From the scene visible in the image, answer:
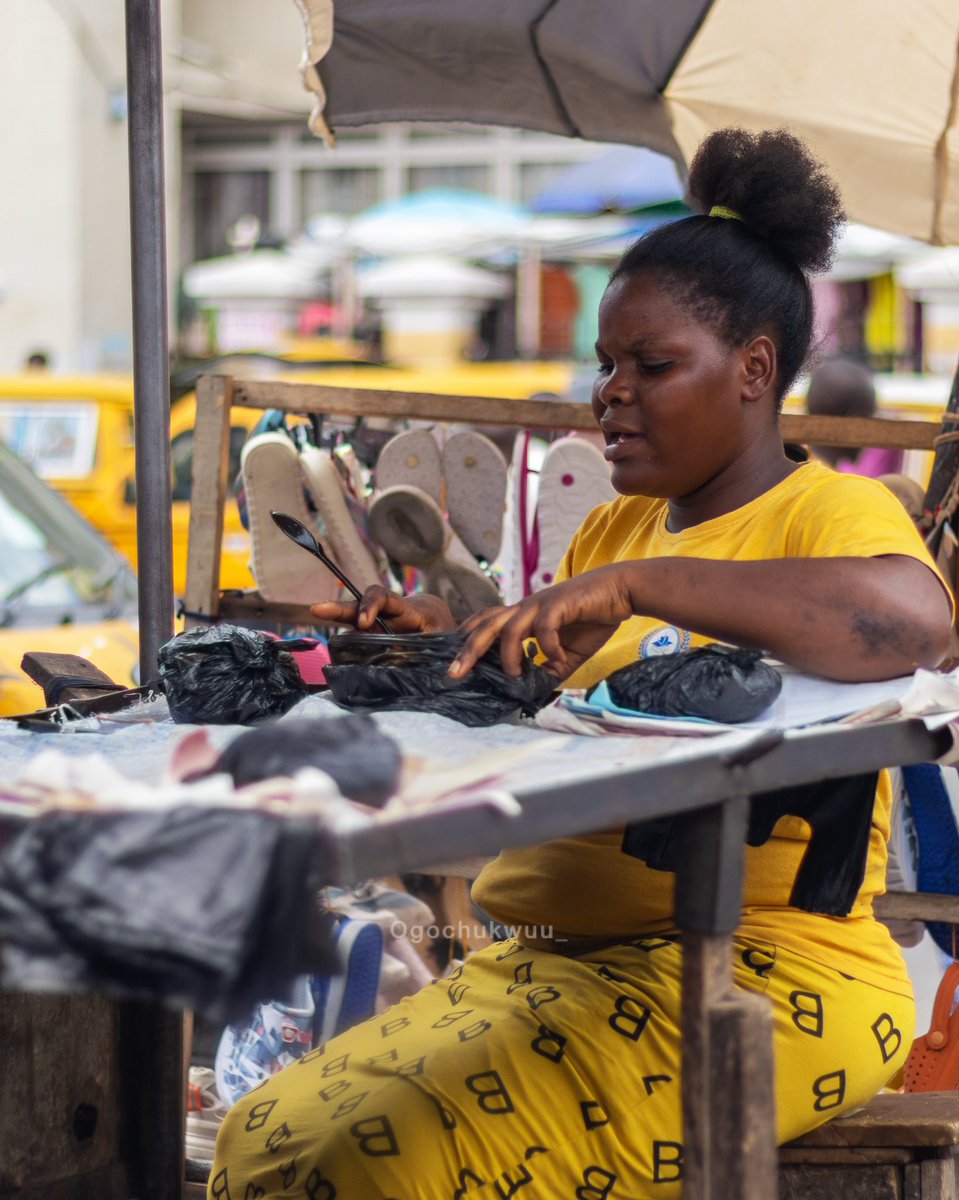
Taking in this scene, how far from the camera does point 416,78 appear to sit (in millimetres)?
3383

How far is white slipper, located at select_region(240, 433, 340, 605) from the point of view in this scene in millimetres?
3068

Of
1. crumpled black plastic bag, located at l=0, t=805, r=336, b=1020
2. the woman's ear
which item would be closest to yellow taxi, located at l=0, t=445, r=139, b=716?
the woman's ear

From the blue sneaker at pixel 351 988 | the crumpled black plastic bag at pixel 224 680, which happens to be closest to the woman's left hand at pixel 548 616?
the crumpled black plastic bag at pixel 224 680

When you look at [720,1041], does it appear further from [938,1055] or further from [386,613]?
[938,1055]

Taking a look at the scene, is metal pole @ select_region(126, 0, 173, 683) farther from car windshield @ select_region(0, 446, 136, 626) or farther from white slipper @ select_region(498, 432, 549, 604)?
car windshield @ select_region(0, 446, 136, 626)

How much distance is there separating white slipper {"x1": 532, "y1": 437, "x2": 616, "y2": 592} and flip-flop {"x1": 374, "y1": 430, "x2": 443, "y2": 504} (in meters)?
0.23

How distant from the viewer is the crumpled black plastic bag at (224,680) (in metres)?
1.76

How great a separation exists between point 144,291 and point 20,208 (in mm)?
16494

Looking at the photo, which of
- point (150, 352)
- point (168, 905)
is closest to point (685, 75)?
point (150, 352)

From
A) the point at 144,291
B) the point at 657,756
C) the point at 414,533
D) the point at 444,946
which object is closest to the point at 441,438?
the point at 414,533

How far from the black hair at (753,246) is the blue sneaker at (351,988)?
1.26 meters

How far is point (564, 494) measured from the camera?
122 inches

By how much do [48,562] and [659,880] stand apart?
3.09 m

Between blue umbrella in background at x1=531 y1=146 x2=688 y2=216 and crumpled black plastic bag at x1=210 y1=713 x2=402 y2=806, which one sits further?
blue umbrella in background at x1=531 y1=146 x2=688 y2=216
